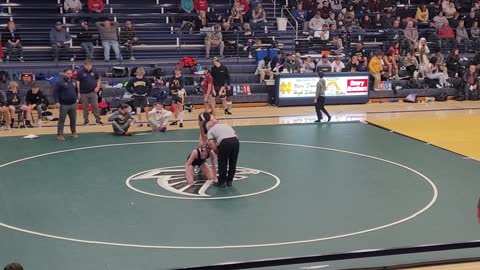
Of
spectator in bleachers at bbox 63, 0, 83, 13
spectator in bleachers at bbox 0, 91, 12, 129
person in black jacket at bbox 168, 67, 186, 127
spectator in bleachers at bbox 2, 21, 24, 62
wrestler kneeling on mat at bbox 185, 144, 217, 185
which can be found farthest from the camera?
spectator in bleachers at bbox 63, 0, 83, 13

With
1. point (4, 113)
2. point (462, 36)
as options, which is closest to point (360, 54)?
point (462, 36)

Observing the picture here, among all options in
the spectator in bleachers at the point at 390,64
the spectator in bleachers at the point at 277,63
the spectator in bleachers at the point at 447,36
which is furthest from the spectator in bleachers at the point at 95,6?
the spectator in bleachers at the point at 447,36

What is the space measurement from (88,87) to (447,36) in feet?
56.8

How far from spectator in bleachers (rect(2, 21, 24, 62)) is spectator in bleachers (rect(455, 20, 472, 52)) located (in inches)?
732

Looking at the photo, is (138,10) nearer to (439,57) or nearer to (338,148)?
(439,57)

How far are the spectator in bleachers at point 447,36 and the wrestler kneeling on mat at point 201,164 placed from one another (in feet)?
65.6

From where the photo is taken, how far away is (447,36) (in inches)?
1230

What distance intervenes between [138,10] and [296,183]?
704 inches

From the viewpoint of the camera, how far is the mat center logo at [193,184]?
1317 cm

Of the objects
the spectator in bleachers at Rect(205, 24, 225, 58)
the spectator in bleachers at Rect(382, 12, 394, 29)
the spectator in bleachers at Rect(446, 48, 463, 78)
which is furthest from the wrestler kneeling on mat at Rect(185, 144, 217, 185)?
the spectator in bleachers at Rect(382, 12, 394, 29)

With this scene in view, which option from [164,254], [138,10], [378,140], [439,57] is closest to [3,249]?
[164,254]

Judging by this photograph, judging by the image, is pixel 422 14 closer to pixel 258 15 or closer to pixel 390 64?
pixel 390 64

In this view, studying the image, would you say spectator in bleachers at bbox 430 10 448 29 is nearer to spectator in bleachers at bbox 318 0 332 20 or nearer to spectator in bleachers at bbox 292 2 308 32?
spectator in bleachers at bbox 318 0 332 20

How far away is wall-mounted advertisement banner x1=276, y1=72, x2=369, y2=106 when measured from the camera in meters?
25.8
